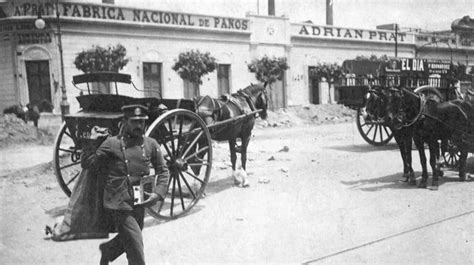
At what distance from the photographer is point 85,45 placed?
24891mm

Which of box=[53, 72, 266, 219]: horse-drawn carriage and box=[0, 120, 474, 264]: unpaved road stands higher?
box=[53, 72, 266, 219]: horse-drawn carriage

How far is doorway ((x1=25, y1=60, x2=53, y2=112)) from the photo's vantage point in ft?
80.3

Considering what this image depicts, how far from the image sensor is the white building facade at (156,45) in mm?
24250

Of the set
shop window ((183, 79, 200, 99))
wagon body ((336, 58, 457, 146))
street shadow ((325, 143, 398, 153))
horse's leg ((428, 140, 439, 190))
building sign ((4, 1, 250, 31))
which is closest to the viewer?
horse's leg ((428, 140, 439, 190))

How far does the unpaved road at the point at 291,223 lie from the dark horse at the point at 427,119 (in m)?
0.66

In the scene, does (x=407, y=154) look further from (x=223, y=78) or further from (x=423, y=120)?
(x=223, y=78)

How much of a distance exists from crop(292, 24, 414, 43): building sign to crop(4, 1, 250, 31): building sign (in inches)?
222

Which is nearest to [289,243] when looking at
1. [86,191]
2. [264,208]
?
[264,208]

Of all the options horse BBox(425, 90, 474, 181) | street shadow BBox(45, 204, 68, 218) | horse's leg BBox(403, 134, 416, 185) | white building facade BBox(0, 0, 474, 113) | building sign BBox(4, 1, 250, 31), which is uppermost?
building sign BBox(4, 1, 250, 31)

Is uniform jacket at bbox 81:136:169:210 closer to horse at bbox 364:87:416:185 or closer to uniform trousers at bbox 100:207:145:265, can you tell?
uniform trousers at bbox 100:207:145:265

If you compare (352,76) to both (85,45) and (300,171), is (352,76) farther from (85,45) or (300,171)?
(85,45)

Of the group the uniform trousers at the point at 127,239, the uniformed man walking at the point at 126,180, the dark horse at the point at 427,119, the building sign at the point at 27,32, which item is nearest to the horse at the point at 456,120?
the dark horse at the point at 427,119

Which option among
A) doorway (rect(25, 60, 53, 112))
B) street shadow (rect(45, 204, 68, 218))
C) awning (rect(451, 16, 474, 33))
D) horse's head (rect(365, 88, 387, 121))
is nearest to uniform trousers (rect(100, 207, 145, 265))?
street shadow (rect(45, 204, 68, 218))

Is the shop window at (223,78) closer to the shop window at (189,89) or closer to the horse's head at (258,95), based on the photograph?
the shop window at (189,89)
